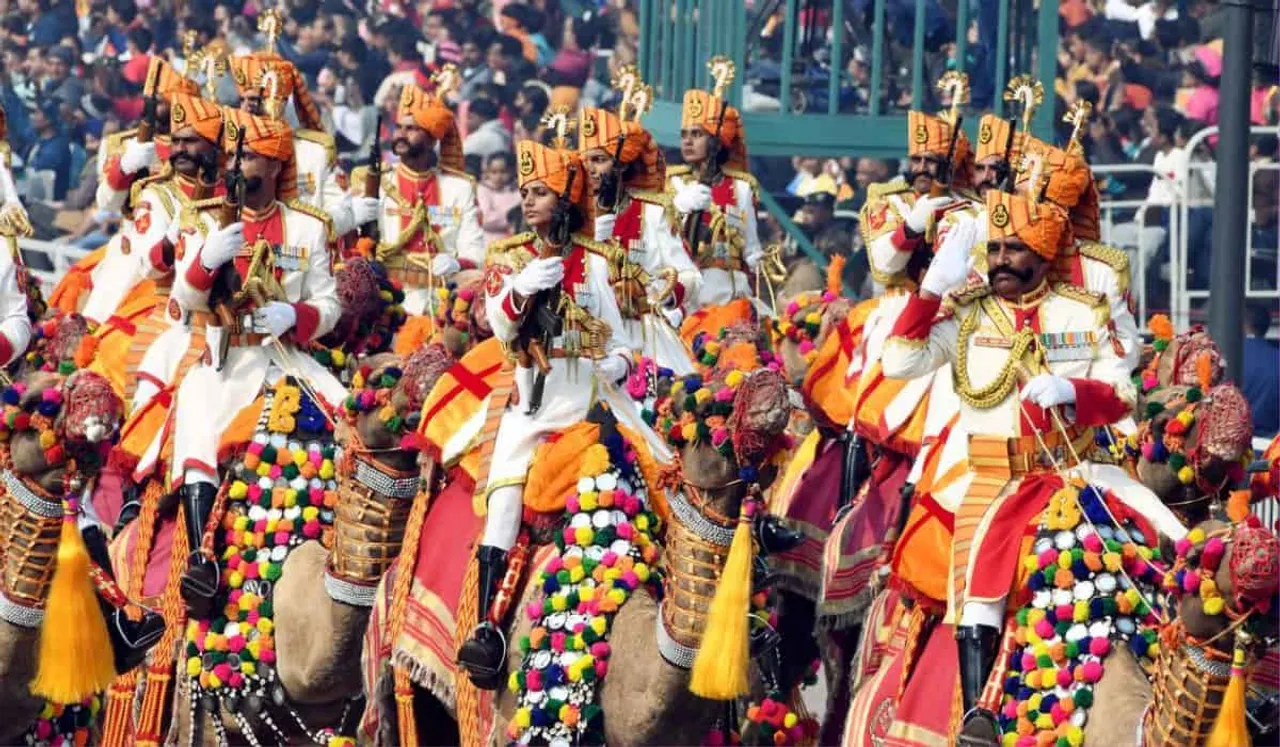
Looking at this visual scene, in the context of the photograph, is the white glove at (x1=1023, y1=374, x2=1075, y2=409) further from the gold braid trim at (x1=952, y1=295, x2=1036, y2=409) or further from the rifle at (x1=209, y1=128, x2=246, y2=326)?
the rifle at (x1=209, y1=128, x2=246, y2=326)

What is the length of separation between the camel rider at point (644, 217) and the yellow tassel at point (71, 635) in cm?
410

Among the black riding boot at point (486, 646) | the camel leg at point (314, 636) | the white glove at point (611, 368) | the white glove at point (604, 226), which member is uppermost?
the white glove at point (604, 226)

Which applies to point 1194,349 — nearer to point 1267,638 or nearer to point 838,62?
point 1267,638

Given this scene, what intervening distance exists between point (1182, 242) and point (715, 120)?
3.74 metres

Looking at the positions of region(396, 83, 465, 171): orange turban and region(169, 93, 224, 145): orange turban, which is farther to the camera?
region(396, 83, 465, 171): orange turban

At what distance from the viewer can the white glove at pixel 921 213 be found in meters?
13.5

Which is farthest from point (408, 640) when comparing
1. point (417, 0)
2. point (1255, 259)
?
point (417, 0)

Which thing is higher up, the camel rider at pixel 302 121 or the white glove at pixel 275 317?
the camel rider at pixel 302 121

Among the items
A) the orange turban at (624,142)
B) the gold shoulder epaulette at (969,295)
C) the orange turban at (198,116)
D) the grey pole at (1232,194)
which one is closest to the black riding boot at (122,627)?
the orange turban at (198,116)

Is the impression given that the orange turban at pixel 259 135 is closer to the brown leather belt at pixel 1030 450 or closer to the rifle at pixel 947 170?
the rifle at pixel 947 170

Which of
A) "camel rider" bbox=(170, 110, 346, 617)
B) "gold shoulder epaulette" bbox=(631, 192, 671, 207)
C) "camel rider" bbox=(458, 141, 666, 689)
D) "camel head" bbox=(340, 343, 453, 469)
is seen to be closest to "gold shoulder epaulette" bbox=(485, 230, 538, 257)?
"camel rider" bbox=(458, 141, 666, 689)

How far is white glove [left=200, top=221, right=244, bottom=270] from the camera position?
1253cm

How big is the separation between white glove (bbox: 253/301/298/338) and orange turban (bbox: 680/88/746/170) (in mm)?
4743

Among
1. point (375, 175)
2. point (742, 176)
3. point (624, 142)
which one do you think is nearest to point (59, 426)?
point (624, 142)
